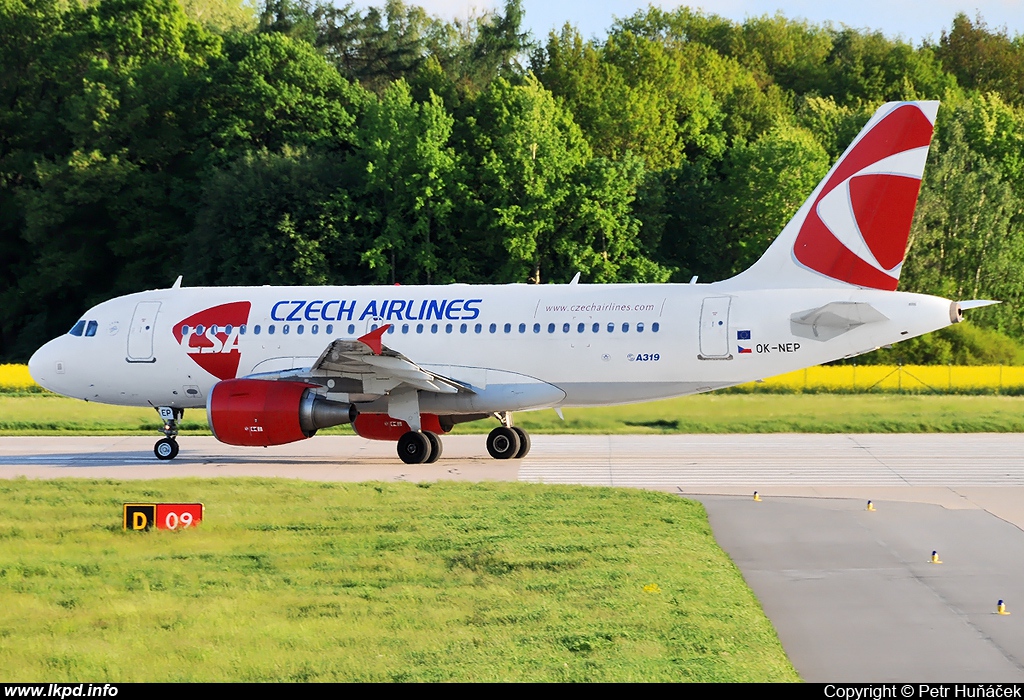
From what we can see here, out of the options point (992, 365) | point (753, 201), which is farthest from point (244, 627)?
point (753, 201)

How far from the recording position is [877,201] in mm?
22031

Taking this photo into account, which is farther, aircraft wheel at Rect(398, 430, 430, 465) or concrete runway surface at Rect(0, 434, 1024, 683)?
aircraft wheel at Rect(398, 430, 430, 465)

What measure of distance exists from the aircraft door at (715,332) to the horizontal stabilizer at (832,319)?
3.95 ft

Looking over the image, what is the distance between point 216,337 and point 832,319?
12117mm

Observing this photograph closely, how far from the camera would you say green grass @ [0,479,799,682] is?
9.16m

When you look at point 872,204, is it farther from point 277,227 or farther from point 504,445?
point 277,227

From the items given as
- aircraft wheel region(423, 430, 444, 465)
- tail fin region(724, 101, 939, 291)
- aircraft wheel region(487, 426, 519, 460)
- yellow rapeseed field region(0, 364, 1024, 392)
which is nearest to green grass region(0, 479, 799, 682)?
aircraft wheel region(423, 430, 444, 465)

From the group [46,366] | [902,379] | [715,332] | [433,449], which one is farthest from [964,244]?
[46,366]

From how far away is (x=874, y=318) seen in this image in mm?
21516

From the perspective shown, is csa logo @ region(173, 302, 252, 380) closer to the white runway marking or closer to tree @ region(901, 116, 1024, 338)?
the white runway marking

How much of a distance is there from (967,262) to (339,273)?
2636cm

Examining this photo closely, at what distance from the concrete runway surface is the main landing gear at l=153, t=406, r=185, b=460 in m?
0.44

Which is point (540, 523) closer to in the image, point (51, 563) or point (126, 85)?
point (51, 563)

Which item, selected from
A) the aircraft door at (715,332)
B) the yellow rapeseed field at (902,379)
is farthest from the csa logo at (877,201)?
the yellow rapeseed field at (902,379)
